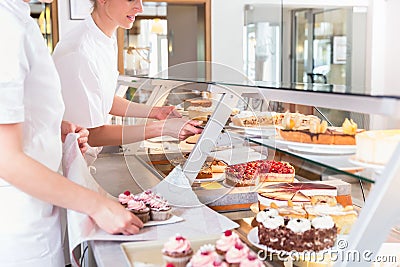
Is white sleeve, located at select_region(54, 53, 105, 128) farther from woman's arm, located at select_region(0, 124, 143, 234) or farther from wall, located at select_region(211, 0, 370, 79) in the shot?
wall, located at select_region(211, 0, 370, 79)

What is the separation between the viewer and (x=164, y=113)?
2.05 metres

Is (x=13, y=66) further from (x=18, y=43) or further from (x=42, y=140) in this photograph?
(x=42, y=140)

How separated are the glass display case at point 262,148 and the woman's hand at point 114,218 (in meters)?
0.30

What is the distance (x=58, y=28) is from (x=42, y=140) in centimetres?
438

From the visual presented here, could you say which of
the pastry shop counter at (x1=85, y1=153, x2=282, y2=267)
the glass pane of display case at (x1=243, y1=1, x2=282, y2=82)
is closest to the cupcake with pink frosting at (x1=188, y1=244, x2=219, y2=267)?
the pastry shop counter at (x1=85, y1=153, x2=282, y2=267)

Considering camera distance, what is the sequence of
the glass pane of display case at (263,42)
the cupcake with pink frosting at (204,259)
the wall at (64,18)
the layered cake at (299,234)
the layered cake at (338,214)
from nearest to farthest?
the cupcake with pink frosting at (204,259) < the layered cake at (299,234) < the layered cake at (338,214) < the wall at (64,18) < the glass pane of display case at (263,42)

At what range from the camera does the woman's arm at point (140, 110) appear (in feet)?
6.69

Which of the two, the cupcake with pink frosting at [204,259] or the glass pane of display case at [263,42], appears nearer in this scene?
the cupcake with pink frosting at [204,259]

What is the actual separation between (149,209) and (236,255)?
0.49m

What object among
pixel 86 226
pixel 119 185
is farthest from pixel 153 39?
pixel 86 226

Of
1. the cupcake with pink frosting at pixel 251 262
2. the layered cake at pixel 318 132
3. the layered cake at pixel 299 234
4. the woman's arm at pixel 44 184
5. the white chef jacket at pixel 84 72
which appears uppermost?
the white chef jacket at pixel 84 72

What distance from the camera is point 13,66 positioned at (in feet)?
3.90

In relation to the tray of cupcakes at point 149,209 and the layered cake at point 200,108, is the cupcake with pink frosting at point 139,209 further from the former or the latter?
the layered cake at point 200,108

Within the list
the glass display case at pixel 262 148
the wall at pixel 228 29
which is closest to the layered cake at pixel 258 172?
the glass display case at pixel 262 148
